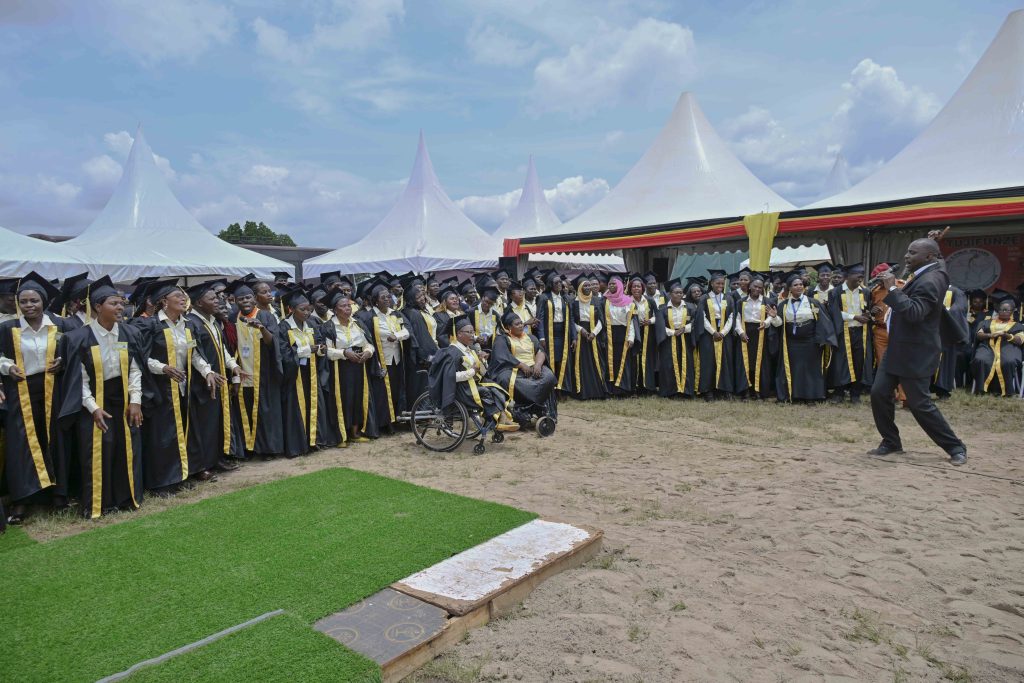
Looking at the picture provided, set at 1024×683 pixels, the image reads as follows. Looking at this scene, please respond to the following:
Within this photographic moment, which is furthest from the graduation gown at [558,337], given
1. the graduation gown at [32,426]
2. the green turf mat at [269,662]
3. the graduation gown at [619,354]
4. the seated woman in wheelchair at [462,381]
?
the green turf mat at [269,662]

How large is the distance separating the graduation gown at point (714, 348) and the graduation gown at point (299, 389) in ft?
19.7

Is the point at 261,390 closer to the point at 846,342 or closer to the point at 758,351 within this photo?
the point at 758,351

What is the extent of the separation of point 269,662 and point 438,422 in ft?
14.4

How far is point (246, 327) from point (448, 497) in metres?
3.17

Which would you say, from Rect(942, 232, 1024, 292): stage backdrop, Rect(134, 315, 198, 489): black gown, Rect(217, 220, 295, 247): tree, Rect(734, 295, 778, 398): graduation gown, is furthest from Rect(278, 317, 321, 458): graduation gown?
Rect(217, 220, 295, 247): tree

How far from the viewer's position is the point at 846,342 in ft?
32.0

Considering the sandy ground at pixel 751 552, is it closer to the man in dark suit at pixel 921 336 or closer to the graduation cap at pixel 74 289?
the man in dark suit at pixel 921 336

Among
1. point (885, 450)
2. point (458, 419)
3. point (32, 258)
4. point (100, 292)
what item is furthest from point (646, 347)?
point (32, 258)

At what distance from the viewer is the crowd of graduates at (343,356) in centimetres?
512

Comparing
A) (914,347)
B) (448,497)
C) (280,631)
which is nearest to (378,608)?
(280,631)

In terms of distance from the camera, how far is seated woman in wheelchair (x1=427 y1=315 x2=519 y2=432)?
275 inches

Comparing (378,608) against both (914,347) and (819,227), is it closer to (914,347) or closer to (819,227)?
(914,347)

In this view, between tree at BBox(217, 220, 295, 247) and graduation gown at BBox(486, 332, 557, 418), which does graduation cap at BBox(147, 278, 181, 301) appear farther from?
tree at BBox(217, 220, 295, 247)

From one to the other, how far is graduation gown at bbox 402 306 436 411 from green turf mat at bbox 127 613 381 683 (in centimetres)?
530
